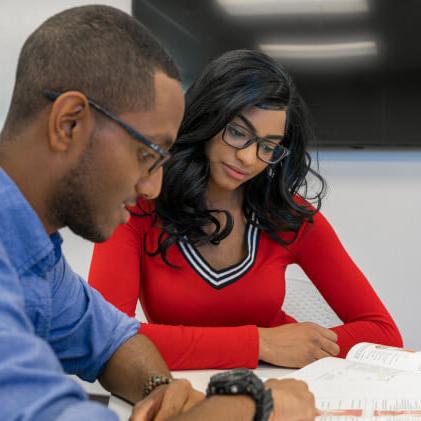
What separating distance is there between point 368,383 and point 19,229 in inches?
24.2

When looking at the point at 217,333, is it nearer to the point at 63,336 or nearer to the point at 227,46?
the point at 63,336

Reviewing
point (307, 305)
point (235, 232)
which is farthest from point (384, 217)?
point (235, 232)

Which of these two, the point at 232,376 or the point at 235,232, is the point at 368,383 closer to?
the point at 232,376

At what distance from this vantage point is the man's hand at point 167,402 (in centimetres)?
92

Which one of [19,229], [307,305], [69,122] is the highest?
[69,122]

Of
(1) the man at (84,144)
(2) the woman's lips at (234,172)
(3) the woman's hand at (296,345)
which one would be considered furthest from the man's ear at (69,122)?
(2) the woman's lips at (234,172)

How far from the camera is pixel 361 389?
1.03 metres

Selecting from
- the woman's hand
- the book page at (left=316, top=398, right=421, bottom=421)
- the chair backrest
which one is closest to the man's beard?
the book page at (left=316, top=398, right=421, bottom=421)

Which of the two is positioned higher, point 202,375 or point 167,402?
point 167,402

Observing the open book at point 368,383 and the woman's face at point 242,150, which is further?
the woman's face at point 242,150

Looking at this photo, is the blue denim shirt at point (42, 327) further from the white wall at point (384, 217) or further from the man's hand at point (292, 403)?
the white wall at point (384, 217)

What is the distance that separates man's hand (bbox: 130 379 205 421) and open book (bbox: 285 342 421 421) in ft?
0.62

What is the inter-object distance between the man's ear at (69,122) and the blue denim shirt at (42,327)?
0.25 ft

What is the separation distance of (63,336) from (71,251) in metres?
1.83
